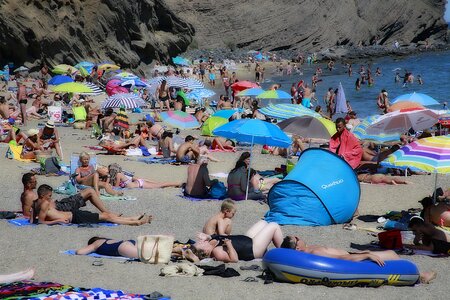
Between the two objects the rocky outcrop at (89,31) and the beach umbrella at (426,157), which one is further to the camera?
the rocky outcrop at (89,31)

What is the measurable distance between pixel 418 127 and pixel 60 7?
24.8m

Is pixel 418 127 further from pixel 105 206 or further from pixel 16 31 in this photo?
pixel 16 31

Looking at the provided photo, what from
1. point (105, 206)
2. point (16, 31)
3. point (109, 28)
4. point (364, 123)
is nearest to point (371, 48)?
point (109, 28)

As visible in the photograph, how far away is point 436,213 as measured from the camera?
871 cm

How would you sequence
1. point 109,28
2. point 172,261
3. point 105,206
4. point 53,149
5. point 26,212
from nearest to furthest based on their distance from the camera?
point 172,261 < point 26,212 < point 105,206 < point 53,149 < point 109,28

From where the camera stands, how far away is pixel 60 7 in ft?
111

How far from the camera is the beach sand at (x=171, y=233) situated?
21.2 ft

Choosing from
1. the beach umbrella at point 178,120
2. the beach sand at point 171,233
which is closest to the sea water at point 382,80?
the beach umbrella at point 178,120

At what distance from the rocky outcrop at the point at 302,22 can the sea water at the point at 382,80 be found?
5.31 m

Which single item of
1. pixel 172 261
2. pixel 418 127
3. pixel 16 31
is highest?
pixel 16 31

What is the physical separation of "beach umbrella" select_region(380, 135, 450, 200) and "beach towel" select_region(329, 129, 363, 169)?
133 inches

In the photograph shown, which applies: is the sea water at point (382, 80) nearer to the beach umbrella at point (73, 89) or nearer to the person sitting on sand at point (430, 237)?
the beach umbrella at point (73, 89)

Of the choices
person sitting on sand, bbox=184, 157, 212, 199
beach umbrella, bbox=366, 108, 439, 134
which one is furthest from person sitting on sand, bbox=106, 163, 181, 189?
beach umbrella, bbox=366, 108, 439, 134

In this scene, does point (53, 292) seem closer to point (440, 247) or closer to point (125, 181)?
point (440, 247)
